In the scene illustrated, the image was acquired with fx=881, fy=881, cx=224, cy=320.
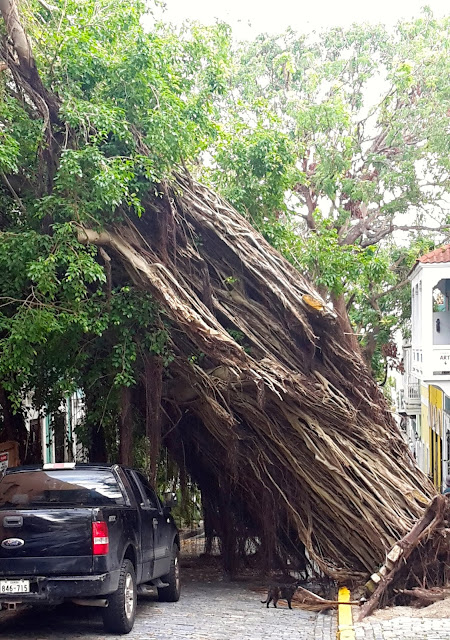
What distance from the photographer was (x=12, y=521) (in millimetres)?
8336

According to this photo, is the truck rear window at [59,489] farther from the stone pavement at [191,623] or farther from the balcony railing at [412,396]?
the balcony railing at [412,396]

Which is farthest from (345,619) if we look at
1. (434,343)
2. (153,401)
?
(434,343)

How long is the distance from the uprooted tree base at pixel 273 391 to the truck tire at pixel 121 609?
3792 mm

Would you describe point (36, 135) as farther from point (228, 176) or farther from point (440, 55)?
point (440, 55)

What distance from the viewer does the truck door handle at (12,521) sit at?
831 cm

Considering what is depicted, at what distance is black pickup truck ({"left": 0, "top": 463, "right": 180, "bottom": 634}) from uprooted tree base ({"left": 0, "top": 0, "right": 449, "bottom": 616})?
302 cm

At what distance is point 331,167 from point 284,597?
14.6m

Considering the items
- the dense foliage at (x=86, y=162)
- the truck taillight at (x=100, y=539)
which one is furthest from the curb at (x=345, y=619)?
the dense foliage at (x=86, y=162)

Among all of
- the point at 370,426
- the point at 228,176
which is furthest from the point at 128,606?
the point at 228,176

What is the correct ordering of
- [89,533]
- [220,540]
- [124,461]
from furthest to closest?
1. [220,540]
2. [124,461]
3. [89,533]

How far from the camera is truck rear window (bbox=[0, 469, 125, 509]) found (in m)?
9.11

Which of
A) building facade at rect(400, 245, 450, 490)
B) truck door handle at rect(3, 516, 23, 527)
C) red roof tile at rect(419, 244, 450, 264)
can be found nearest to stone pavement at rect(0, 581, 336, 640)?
truck door handle at rect(3, 516, 23, 527)

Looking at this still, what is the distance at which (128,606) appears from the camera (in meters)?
8.93

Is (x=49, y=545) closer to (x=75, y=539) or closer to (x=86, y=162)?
(x=75, y=539)
